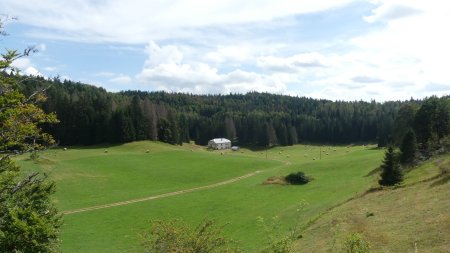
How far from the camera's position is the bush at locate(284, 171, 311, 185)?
209 ft

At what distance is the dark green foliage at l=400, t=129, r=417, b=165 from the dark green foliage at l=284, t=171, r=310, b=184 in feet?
45.7

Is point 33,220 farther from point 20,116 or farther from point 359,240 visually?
point 359,240

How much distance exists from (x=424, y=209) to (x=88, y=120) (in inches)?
4119

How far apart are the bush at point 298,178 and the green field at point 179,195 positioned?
3.92 feet

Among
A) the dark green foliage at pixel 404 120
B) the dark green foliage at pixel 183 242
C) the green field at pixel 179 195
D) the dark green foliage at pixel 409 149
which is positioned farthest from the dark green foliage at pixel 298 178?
the dark green foliage at pixel 183 242

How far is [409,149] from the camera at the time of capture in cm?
5919

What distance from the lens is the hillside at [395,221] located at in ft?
74.9

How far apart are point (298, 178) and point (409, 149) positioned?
640 inches

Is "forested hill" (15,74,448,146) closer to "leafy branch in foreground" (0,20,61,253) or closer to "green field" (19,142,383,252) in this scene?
"green field" (19,142,383,252)

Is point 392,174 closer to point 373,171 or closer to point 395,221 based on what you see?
point 373,171

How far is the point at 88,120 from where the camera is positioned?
11894cm

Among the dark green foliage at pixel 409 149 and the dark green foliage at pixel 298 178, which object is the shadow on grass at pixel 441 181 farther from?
the dark green foliage at pixel 298 178

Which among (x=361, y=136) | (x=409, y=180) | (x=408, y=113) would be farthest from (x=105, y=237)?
(x=361, y=136)

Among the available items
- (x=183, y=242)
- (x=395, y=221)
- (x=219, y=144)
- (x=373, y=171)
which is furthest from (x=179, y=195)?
(x=219, y=144)
